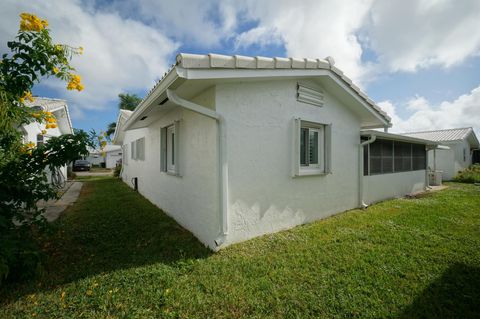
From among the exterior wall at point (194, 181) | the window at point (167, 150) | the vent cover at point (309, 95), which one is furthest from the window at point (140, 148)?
the vent cover at point (309, 95)

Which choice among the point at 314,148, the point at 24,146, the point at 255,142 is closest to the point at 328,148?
the point at 314,148

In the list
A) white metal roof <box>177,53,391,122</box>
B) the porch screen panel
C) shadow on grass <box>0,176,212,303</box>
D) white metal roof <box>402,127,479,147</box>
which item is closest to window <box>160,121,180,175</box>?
shadow on grass <box>0,176,212,303</box>

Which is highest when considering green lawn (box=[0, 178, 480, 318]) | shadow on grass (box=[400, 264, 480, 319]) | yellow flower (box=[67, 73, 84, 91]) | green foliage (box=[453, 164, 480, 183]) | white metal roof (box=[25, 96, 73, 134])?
white metal roof (box=[25, 96, 73, 134])

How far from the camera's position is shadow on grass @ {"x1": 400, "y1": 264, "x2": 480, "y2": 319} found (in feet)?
7.99

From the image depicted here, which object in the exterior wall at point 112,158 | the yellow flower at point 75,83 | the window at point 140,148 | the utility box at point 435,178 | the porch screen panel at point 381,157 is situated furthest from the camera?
the exterior wall at point 112,158

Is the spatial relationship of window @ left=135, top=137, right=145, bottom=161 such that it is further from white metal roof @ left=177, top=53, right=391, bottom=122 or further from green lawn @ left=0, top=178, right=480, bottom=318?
white metal roof @ left=177, top=53, right=391, bottom=122

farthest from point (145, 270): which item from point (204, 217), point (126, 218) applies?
point (126, 218)

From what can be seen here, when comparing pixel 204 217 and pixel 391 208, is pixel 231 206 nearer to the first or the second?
pixel 204 217

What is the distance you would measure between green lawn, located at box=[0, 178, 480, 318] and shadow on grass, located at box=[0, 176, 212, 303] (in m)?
0.02

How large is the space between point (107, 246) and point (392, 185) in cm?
1030

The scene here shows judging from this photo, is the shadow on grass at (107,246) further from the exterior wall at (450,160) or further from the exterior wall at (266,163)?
the exterior wall at (450,160)

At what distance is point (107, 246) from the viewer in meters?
4.23

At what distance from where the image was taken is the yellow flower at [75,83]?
11.3 ft

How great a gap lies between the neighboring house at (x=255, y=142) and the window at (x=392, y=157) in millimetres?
671
